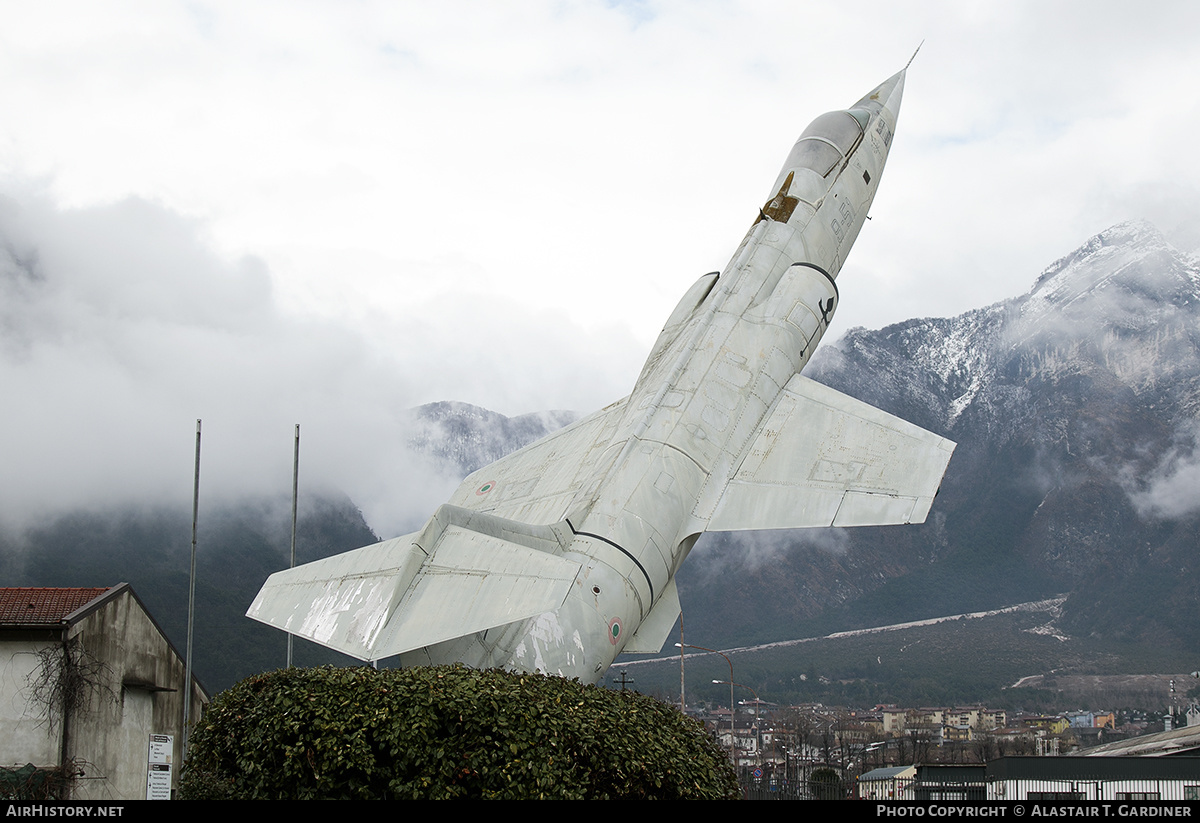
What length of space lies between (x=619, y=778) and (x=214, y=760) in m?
3.71

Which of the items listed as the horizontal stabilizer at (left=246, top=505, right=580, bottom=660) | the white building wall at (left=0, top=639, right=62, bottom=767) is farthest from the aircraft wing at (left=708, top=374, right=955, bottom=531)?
the white building wall at (left=0, top=639, right=62, bottom=767)

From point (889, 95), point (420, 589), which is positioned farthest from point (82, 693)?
point (889, 95)

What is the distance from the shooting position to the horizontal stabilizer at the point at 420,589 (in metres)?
9.91

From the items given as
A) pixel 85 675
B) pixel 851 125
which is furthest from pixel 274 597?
pixel 851 125

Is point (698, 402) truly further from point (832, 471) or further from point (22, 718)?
point (22, 718)

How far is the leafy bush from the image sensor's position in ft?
28.3

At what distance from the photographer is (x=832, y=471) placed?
1565 centimetres

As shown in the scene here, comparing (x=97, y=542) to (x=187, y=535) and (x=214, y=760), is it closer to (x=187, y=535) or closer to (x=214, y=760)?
(x=187, y=535)

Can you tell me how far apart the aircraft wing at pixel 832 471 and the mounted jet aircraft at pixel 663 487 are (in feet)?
0.09

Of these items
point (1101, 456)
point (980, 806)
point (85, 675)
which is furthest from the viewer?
point (1101, 456)

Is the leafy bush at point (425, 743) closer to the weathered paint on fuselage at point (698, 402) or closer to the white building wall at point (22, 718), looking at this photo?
the weathered paint on fuselage at point (698, 402)

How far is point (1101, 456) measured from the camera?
187 metres

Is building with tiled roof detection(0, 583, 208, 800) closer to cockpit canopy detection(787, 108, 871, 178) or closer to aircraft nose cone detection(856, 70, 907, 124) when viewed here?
cockpit canopy detection(787, 108, 871, 178)

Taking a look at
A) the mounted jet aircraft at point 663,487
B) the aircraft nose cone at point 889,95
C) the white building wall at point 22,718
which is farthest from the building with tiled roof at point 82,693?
the aircraft nose cone at point 889,95
